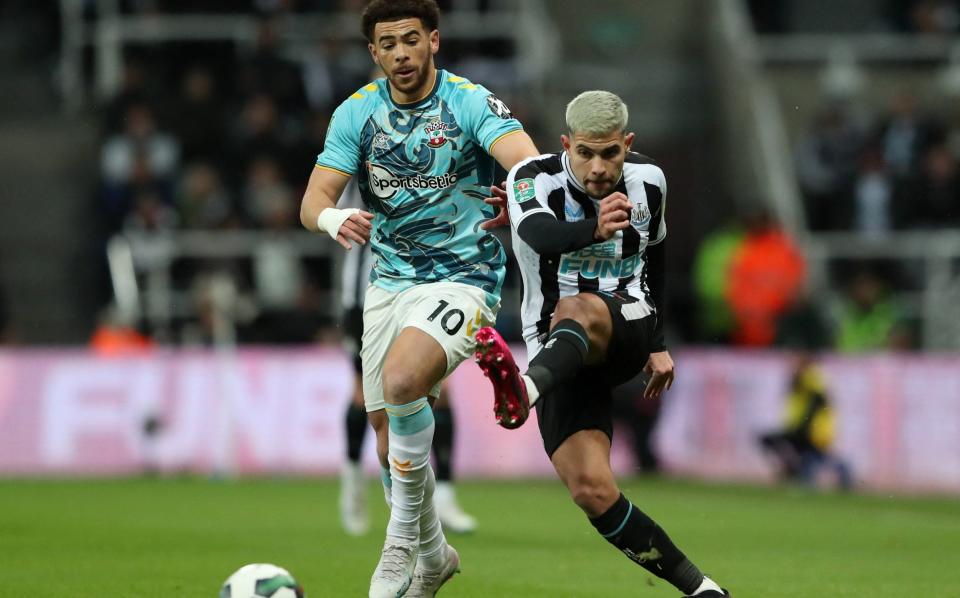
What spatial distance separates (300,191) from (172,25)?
123 inches

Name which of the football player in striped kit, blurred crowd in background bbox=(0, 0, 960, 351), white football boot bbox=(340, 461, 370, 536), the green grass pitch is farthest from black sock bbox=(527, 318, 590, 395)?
blurred crowd in background bbox=(0, 0, 960, 351)

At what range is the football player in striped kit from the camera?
22.0 feet

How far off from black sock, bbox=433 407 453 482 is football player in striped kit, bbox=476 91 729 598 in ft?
12.1

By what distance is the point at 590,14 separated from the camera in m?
23.3

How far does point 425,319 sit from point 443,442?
3965 mm

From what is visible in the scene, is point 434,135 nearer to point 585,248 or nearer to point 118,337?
point 585,248

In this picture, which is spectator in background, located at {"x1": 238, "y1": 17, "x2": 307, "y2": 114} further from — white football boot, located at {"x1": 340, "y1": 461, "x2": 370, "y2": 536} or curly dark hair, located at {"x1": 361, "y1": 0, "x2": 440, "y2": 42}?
curly dark hair, located at {"x1": 361, "y1": 0, "x2": 440, "y2": 42}

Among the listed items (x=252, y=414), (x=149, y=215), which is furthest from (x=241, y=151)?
(x=252, y=414)

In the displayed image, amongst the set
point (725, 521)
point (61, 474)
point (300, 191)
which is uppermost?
point (300, 191)

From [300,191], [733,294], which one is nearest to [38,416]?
[300,191]

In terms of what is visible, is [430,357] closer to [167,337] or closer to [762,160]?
[167,337]

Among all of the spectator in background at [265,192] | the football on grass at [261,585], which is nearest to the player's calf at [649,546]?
the football on grass at [261,585]

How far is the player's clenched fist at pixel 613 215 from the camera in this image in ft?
21.3

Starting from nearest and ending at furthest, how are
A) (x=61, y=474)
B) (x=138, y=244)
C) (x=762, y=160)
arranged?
(x=61, y=474) < (x=138, y=244) < (x=762, y=160)
